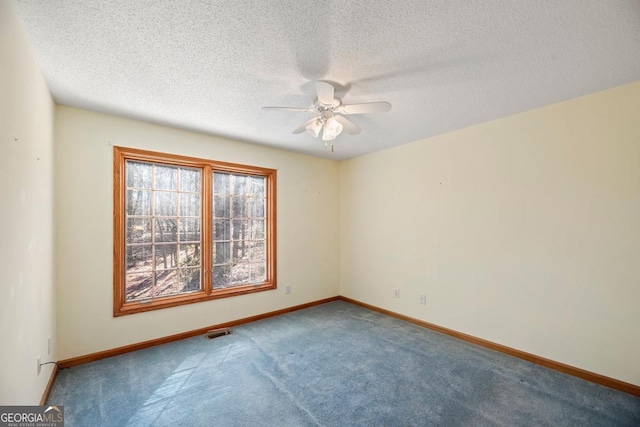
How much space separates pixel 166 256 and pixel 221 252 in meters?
0.66

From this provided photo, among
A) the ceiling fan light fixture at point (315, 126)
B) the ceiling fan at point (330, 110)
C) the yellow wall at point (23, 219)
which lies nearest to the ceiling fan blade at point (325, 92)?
the ceiling fan at point (330, 110)

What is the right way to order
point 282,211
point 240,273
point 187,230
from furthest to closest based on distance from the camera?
point 282,211, point 240,273, point 187,230

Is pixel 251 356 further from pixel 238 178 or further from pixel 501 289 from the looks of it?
pixel 501 289

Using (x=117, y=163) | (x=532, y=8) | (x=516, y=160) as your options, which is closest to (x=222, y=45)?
(x=532, y=8)

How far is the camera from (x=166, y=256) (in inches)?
127

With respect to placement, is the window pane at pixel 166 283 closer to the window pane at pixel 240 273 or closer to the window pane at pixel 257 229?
the window pane at pixel 240 273

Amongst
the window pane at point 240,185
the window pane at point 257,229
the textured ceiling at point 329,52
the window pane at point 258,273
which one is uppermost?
→ the textured ceiling at point 329,52

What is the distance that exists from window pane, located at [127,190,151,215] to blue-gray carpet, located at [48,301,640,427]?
1.49 m

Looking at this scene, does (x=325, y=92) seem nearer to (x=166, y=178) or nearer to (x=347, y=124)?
(x=347, y=124)

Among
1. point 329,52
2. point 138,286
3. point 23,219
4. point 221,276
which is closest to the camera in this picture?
point 23,219

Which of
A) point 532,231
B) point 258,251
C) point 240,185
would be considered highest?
point 240,185

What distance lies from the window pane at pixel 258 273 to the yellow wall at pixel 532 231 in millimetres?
1853

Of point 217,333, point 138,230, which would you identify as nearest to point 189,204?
point 138,230

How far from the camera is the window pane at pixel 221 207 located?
363cm
